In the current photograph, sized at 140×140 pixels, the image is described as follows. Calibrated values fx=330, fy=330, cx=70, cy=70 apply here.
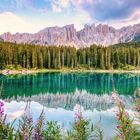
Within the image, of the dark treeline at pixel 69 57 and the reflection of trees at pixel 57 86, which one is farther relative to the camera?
the dark treeline at pixel 69 57

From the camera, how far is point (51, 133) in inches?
607

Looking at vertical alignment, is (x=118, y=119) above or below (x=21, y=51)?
below

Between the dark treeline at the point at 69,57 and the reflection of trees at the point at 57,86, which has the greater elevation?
the dark treeline at the point at 69,57

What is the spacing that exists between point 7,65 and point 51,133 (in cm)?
11064

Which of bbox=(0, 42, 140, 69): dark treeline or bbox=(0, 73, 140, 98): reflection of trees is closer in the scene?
bbox=(0, 73, 140, 98): reflection of trees

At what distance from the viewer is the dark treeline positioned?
132 m

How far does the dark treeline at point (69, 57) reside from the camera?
5202 inches

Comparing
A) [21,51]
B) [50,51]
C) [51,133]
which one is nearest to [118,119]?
[51,133]

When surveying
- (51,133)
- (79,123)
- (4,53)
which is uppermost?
(4,53)

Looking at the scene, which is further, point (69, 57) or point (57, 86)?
point (69, 57)

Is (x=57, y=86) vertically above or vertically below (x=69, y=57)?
below

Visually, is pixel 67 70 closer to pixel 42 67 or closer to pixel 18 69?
pixel 42 67

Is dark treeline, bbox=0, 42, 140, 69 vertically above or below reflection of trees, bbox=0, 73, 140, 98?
above

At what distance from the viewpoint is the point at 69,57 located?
14725cm
